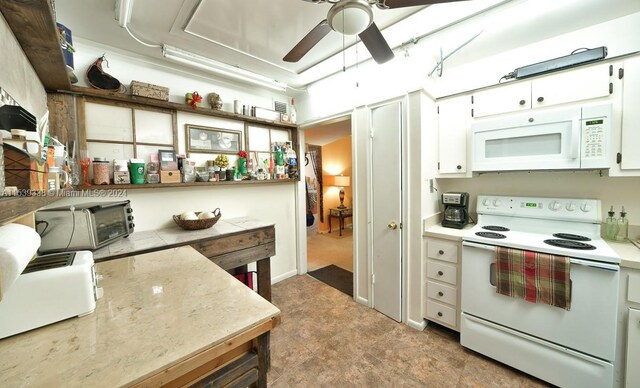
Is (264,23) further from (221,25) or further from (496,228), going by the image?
(496,228)

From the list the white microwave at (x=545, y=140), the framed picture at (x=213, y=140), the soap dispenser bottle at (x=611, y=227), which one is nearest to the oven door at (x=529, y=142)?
the white microwave at (x=545, y=140)

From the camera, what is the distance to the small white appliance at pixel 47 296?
28.0 inches

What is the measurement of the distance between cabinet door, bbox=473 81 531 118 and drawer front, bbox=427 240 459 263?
1.08m

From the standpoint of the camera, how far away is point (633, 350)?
1.26 meters

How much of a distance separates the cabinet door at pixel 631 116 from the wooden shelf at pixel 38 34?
2.96 m

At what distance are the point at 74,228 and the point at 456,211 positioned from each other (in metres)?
2.70

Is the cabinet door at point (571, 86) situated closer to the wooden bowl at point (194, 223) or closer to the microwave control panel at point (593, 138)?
the microwave control panel at point (593, 138)

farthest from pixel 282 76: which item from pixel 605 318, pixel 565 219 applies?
pixel 605 318

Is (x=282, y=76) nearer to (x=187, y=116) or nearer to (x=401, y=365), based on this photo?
(x=187, y=116)

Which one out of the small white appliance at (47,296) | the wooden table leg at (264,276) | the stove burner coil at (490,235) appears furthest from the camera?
the wooden table leg at (264,276)

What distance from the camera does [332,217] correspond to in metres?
5.74

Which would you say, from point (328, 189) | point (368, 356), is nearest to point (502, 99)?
point (368, 356)

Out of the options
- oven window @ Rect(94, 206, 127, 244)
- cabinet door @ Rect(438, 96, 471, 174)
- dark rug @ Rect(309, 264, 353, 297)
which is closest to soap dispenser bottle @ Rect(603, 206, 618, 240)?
cabinet door @ Rect(438, 96, 471, 174)

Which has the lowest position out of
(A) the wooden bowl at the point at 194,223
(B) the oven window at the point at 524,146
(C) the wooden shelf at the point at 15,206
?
(A) the wooden bowl at the point at 194,223
